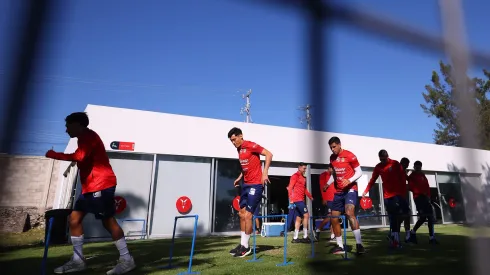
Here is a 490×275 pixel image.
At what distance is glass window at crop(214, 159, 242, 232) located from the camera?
30.3 ft

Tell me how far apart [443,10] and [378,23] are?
0.19 m

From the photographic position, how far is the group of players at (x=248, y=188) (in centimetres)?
325

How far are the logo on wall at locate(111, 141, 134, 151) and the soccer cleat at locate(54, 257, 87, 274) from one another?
528 centimetres

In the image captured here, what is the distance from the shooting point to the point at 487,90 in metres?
1.33

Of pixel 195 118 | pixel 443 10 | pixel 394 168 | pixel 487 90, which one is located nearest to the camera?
pixel 443 10

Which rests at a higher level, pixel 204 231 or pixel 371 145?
pixel 371 145

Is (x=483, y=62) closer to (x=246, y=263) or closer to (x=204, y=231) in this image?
(x=246, y=263)

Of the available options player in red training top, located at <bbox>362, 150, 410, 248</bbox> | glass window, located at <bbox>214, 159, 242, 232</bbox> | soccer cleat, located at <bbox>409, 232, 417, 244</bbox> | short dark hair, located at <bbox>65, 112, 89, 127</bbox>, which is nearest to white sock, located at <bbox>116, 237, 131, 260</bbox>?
short dark hair, located at <bbox>65, 112, 89, 127</bbox>

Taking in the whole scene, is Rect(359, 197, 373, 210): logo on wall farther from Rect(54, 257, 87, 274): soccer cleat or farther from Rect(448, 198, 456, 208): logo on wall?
Rect(54, 257, 87, 274): soccer cleat

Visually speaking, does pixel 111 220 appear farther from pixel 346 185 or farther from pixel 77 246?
pixel 346 185

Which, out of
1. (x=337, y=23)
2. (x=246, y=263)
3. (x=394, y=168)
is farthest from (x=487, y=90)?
(x=394, y=168)

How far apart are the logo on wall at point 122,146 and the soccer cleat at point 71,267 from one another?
5.28m

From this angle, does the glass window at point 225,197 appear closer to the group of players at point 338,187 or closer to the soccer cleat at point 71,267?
the group of players at point 338,187

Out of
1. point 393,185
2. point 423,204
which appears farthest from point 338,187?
point 423,204
